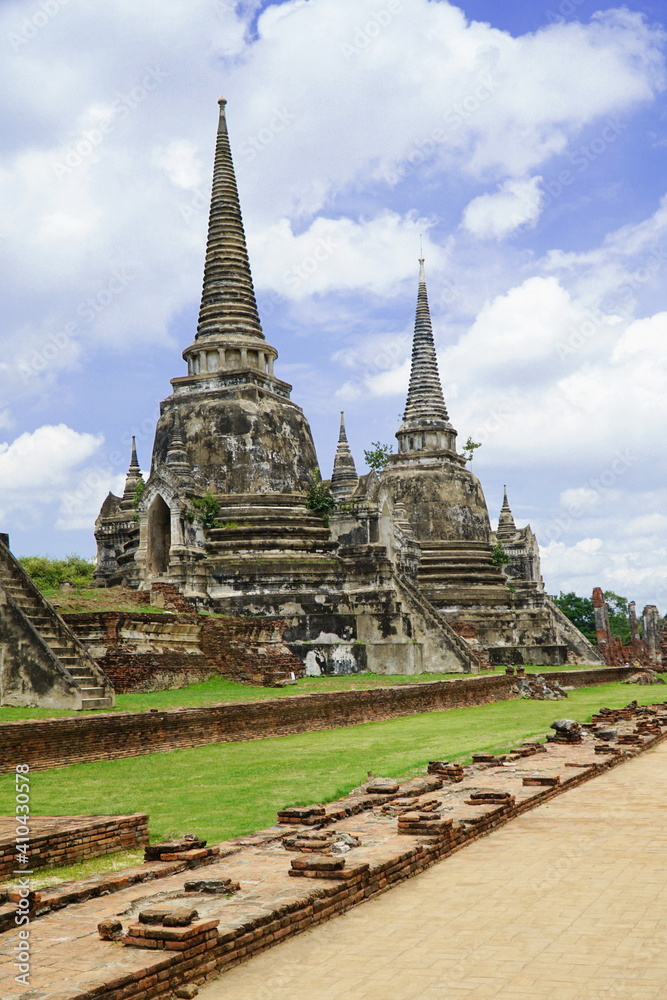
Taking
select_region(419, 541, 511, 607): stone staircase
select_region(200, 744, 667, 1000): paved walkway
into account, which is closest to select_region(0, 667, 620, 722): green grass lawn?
select_region(200, 744, 667, 1000): paved walkway

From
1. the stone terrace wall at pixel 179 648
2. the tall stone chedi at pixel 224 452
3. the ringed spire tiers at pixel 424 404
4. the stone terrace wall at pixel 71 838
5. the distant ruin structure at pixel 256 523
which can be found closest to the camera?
the stone terrace wall at pixel 71 838

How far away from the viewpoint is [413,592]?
29016 mm

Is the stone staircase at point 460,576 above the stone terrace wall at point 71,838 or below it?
above

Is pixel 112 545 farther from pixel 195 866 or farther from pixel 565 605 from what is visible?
pixel 565 605

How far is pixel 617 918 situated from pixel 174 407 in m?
26.0

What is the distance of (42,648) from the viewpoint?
15.6 m

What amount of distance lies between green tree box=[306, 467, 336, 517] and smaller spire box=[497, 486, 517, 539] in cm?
1661

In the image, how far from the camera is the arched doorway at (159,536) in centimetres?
2817

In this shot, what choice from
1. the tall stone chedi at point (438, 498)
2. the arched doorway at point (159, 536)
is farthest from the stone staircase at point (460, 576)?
the arched doorway at point (159, 536)

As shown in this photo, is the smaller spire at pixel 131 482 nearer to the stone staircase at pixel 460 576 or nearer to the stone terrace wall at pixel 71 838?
the stone staircase at pixel 460 576

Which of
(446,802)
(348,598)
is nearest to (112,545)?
(348,598)

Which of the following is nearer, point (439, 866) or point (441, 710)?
→ point (439, 866)

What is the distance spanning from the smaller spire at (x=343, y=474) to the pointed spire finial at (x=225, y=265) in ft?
14.7

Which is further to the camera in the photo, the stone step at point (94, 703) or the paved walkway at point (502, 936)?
the stone step at point (94, 703)
